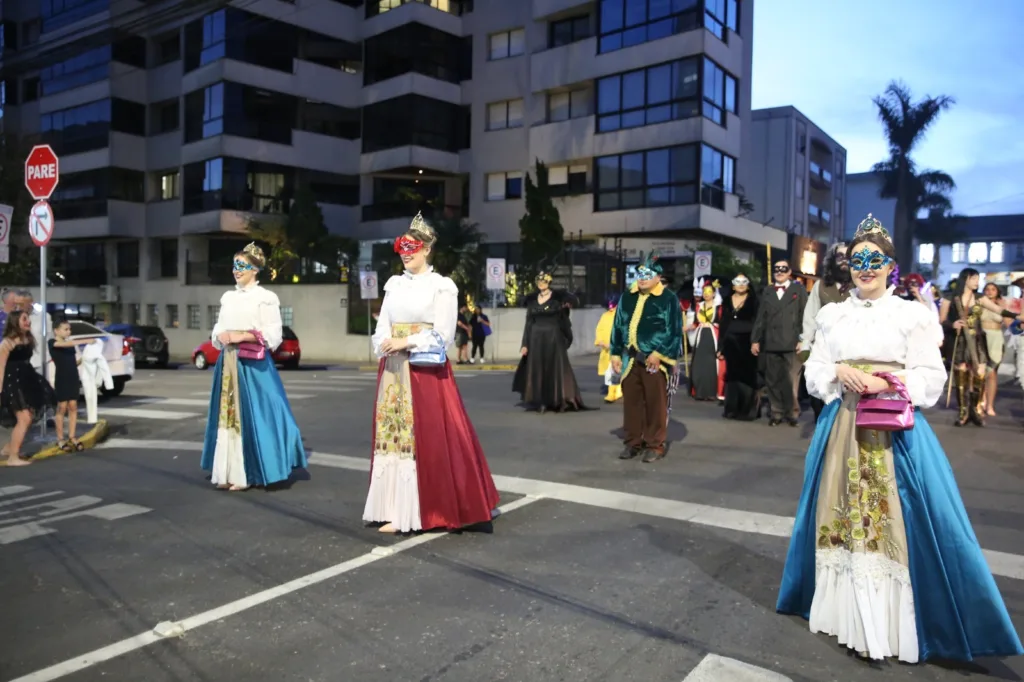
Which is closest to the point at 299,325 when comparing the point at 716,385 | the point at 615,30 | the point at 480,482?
the point at 615,30

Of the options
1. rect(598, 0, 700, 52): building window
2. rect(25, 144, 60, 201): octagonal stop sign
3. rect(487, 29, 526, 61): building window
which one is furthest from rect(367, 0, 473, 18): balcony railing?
rect(25, 144, 60, 201): octagonal stop sign

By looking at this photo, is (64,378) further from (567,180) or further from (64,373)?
(567,180)

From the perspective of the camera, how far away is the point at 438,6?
37375 millimetres

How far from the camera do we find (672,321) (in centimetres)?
829

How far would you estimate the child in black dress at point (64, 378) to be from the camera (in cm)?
981

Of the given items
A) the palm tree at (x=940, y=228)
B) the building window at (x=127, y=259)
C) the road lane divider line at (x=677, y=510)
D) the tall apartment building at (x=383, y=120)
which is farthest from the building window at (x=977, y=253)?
the road lane divider line at (x=677, y=510)

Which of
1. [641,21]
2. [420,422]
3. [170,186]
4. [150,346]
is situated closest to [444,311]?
[420,422]

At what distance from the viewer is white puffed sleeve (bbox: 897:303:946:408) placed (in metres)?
3.82

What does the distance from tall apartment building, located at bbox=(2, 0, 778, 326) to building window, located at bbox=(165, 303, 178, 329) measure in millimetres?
184

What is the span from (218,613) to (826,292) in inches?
305

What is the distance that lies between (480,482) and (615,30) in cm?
2955

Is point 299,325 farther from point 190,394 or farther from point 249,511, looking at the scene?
point 249,511

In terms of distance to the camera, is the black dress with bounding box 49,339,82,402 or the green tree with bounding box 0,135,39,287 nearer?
the black dress with bounding box 49,339,82,402

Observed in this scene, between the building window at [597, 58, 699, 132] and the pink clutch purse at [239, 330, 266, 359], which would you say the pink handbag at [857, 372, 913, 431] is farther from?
the building window at [597, 58, 699, 132]
